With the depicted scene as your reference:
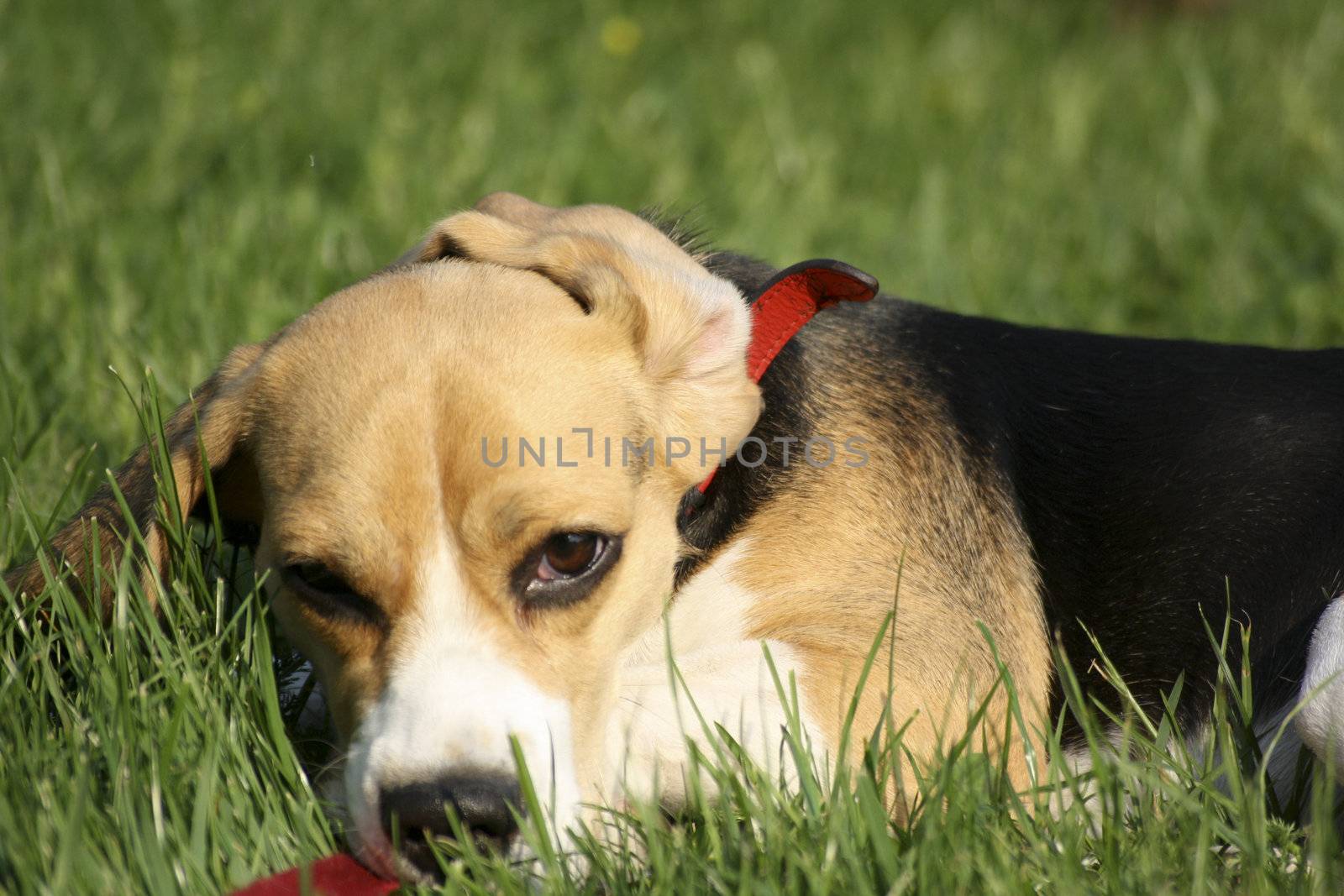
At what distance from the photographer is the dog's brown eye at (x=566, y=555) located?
302 centimetres

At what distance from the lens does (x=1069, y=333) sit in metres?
4.23

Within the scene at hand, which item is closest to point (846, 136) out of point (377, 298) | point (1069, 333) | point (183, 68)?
point (183, 68)

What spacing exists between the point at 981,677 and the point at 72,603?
215 centimetres

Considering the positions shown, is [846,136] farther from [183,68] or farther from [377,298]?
[377,298]

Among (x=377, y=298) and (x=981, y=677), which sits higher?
(x=377, y=298)

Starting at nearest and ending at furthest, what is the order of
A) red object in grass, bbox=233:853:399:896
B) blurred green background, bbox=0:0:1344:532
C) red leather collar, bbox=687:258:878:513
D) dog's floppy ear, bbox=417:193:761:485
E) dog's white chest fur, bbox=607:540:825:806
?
red object in grass, bbox=233:853:399:896
dog's white chest fur, bbox=607:540:825:806
dog's floppy ear, bbox=417:193:761:485
red leather collar, bbox=687:258:878:513
blurred green background, bbox=0:0:1344:532

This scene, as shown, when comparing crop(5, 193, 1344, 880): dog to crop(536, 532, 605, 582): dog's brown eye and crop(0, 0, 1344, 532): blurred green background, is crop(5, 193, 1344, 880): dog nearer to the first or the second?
crop(536, 532, 605, 582): dog's brown eye

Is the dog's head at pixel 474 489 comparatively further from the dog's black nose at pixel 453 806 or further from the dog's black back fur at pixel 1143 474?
the dog's black back fur at pixel 1143 474

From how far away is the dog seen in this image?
292cm

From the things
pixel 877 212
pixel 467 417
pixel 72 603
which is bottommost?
pixel 72 603

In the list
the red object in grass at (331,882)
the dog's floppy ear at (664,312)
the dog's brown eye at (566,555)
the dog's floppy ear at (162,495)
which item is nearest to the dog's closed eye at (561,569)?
the dog's brown eye at (566,555)

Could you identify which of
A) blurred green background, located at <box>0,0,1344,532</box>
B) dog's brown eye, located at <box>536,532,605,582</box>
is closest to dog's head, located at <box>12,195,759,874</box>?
dog's brown eye, located at <box>536,532,605,582</box>

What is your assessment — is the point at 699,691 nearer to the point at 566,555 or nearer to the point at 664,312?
the point at 566,555

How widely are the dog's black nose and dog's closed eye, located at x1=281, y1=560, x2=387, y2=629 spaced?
0.41 metres
